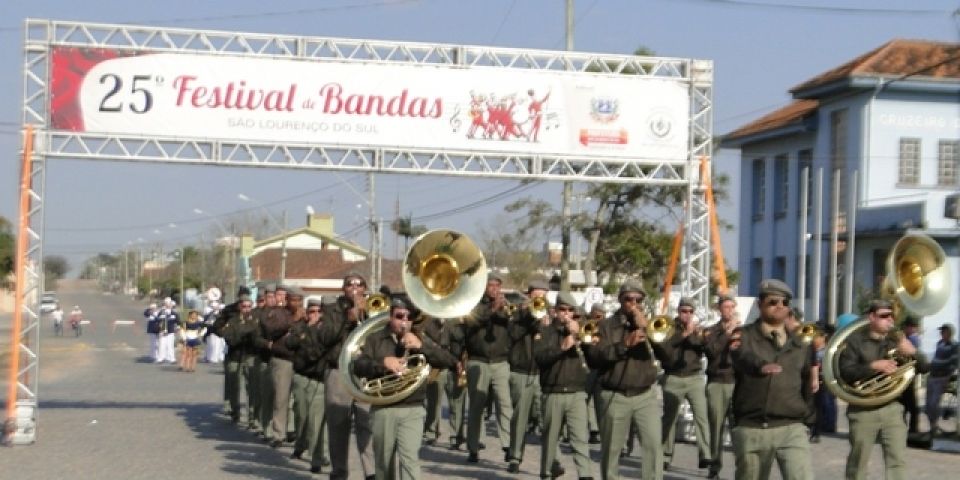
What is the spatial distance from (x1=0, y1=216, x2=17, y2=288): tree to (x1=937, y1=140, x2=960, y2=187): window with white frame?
55.2 meters

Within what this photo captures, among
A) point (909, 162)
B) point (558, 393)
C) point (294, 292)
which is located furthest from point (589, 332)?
point (909, 162)

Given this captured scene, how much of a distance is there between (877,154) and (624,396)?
28.1m

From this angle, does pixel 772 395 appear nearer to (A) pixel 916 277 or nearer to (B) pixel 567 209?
(A) pixel 916 277

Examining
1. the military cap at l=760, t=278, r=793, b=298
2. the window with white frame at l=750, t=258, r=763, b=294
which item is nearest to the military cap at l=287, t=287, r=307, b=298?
the military cap at l=760, t=278, r=793, b=298

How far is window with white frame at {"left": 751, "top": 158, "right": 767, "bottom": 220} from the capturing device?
152ft

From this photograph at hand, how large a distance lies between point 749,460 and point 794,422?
40cm

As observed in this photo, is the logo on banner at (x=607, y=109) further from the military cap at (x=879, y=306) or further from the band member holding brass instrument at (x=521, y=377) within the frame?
the military cap at (x=879, y=306)

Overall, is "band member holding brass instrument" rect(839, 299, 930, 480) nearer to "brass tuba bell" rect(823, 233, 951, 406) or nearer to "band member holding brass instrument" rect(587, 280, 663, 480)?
"brass tuba bell" rect(823, 233, 951, 406)

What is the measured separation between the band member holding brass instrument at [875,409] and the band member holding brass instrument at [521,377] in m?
4.27

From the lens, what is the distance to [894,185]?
39531 millimetres

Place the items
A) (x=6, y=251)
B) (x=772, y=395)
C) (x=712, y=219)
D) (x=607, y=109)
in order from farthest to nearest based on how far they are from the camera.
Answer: (x=6, y=251), (x=712, y=219), (x=607, y=109), (x=772, y=395)

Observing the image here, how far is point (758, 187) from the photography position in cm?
4672

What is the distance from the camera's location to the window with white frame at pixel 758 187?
46.2 meters

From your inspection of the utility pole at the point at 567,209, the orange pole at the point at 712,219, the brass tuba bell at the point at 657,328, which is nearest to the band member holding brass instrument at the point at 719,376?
the brass tuba bell at the point at 657,328
